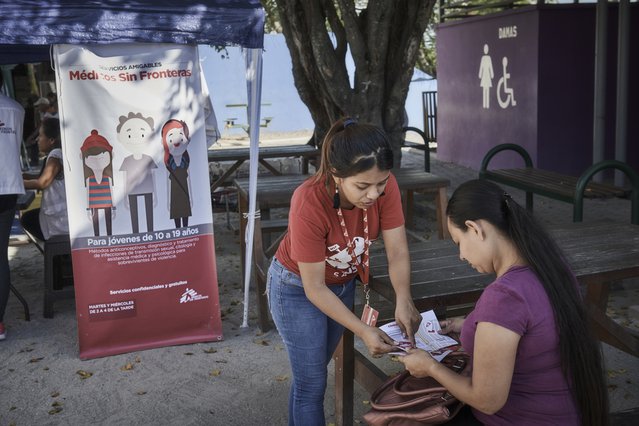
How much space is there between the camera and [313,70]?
858 centimetres

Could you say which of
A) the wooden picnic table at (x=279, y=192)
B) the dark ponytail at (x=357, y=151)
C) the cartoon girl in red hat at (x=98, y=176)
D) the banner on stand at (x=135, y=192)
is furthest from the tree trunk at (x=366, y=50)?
the dark ponytail at (x=357, y=151)

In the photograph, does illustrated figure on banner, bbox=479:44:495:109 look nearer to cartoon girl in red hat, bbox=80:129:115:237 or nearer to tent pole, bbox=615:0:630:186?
tent pole, bbox=615:0:630:186

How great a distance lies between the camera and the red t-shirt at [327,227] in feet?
8.96

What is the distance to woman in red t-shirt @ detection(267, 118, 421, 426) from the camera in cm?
267

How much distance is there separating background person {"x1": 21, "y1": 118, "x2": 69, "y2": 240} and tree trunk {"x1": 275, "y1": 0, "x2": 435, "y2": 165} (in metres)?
3.22

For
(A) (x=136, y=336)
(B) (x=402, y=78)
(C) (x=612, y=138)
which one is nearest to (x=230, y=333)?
(A) (x=136, y=336)

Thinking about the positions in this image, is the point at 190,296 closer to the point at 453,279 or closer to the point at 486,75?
the point at 453,279

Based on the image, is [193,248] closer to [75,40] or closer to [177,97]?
[177,97]

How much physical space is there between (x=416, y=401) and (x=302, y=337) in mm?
672

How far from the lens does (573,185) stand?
6500 mm

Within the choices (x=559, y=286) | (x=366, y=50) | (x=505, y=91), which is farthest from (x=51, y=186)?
(x=505, y=91)

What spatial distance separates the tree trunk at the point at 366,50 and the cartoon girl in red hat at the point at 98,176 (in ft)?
12.6

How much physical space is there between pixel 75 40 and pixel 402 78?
452 centimetres

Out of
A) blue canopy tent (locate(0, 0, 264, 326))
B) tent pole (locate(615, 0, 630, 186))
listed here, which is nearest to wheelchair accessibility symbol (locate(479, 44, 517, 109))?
tent pole (locate(615, 0, 630, 186))
